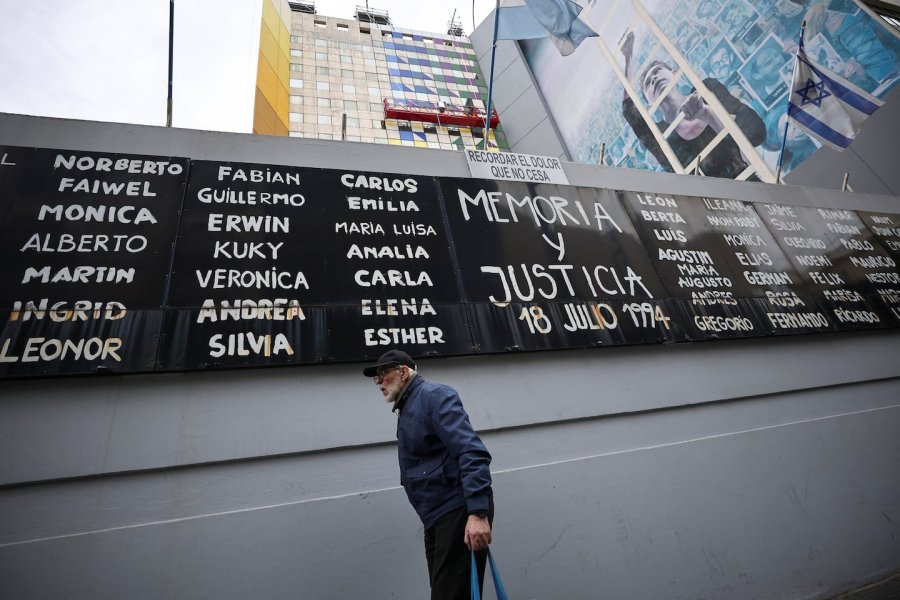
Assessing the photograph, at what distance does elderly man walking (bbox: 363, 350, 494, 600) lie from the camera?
209 centimetres

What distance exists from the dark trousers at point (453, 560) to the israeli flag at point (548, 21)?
7271mm

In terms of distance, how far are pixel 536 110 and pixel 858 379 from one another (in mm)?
22954

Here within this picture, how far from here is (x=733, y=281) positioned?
16.8 feet

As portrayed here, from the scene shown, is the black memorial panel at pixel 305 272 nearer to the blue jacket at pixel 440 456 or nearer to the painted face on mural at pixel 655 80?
the blue jacket at pixel 440 456

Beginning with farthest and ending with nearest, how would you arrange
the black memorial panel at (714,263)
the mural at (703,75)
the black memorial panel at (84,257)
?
the mural at (703,75) → the black memorial panel at (714,263) → the black memorial panel at (84,257)

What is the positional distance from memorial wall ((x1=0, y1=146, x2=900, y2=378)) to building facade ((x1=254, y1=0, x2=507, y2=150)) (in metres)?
19.3

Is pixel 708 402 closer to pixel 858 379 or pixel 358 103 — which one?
pixel 858 379

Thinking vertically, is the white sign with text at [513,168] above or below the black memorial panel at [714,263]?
above

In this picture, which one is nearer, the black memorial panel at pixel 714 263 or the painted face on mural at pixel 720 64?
the black memorial panel at pixel 714 263

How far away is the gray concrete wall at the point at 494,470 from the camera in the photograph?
276 centimetres

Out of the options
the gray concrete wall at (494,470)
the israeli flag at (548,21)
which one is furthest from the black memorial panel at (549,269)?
the israeli flag at (548,21)

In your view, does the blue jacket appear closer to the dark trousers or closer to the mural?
the dark trousers

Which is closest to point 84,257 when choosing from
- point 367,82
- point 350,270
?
point 350,270

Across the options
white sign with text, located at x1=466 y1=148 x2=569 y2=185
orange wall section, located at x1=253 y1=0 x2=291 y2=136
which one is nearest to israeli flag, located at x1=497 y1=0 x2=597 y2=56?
white sign with text, located at x1=466 y1=148 x2=569 y2=185
